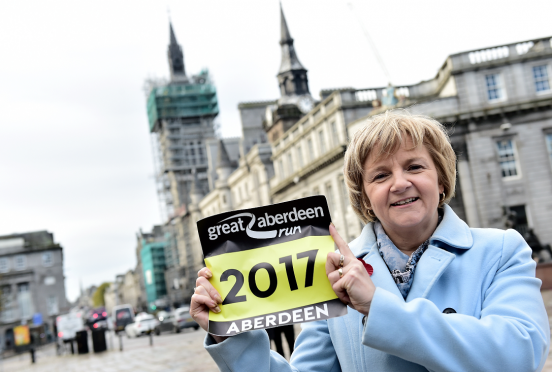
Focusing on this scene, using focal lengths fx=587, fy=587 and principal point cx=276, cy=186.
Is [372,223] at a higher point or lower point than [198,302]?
higher

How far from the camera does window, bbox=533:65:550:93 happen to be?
1355 inches

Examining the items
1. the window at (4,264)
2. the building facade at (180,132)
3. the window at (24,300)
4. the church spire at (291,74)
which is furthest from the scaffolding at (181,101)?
the church spire at (291,74)

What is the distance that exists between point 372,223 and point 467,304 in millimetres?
560

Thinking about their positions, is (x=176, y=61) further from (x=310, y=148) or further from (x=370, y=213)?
(x=370, y=213)

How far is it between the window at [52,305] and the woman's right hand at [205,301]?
293 ft

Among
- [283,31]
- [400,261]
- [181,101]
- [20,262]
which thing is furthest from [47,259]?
[400,261]

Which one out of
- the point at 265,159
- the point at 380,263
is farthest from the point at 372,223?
the point at 265,159

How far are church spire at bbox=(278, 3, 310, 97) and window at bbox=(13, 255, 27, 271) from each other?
159 ft

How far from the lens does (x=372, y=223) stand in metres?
2.43

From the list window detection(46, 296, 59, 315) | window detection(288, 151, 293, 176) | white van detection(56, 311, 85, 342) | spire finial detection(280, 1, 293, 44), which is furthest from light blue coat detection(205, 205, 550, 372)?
window detection(46, 296, 59, 315)

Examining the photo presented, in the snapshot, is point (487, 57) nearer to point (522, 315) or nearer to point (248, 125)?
point (522, 315)

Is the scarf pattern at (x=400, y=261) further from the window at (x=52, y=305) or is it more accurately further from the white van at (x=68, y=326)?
the window at (x=52, y=305)

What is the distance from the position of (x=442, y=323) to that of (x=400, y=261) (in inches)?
17.4

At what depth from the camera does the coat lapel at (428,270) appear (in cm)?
203
